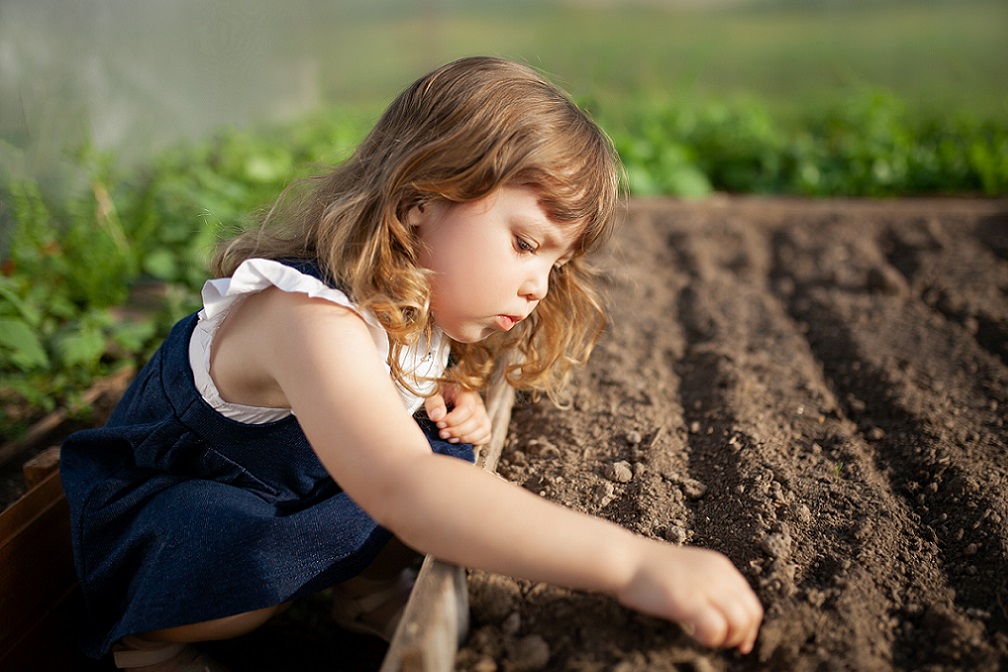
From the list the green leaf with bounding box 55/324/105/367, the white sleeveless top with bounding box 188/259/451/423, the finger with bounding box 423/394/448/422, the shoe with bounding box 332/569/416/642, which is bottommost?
the shoe with bounding box 332/569/416/642

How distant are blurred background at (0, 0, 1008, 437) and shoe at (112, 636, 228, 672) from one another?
834 mm

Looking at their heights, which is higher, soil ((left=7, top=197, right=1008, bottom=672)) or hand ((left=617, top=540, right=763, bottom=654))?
hand ((left=617, top=540, right=763, bottom=654))

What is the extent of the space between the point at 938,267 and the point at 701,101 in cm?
260

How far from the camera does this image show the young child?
3.63 ft

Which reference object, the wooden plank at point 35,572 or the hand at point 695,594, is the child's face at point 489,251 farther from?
the wooden plank at point 35,572

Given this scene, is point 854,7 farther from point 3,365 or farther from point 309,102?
point 3,365

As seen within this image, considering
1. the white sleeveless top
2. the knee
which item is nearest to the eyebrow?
the white sleeveless top

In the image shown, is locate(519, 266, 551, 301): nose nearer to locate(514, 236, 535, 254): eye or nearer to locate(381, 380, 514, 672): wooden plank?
locate(514, 236, 535, 254): eye

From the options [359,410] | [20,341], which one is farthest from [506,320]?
[20,341]

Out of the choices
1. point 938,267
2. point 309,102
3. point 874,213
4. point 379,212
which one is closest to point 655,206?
point 874,213

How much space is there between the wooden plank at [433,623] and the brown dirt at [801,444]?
52 millimetres

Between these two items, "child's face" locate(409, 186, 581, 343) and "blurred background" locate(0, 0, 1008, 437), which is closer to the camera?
"child's face" locate(409, 186, 581, 343)

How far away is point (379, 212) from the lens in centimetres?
139

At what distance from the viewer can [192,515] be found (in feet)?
4.61
